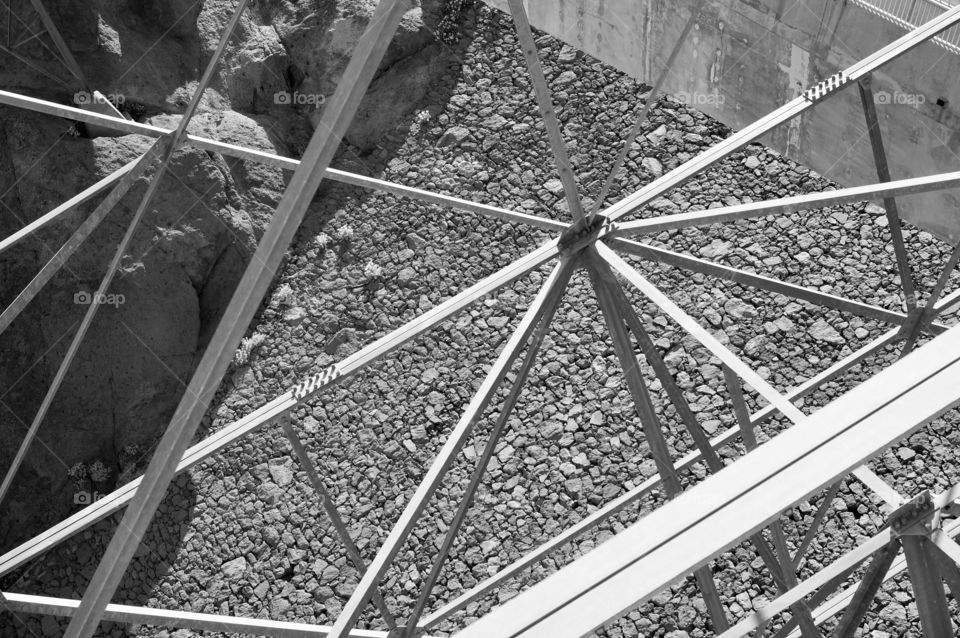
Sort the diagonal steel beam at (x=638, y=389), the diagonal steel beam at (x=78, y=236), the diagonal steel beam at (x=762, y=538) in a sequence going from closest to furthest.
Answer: the diagonal steel beam at (x=638, y=389)
the diagonal steel beam at (x=762, y=538)
the diagonal steel beam at (x=78, y=236)

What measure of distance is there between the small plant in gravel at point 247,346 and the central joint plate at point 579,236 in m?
6.65

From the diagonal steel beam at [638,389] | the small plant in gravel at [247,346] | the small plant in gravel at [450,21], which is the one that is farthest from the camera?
the small plant in gravel at [450,21]

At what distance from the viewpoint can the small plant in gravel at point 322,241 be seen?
12.7 meters

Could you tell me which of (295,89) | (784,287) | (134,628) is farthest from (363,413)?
(784,287)

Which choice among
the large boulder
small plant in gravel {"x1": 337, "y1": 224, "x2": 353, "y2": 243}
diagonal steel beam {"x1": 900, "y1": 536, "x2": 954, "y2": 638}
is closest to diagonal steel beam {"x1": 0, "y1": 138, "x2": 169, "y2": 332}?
diagonal steel beam {"x1": 900, "y1": 536, "x2": 954, "y2": 638}

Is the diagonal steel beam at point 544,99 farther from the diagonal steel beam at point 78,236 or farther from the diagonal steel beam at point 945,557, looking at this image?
the diagonal steel beam at point 945,557

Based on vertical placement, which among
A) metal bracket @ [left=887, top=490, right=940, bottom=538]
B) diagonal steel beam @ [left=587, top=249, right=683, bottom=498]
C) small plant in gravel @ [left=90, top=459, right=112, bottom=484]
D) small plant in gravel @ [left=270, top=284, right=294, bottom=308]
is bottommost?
metal bracket @ [left=887, top=490, right=940, bottom=538]

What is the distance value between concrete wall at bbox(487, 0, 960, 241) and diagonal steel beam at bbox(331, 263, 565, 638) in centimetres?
515

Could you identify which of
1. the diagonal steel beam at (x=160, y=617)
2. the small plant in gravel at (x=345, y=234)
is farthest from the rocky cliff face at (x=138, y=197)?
the diagonal steel beam at (x=160, y=617)

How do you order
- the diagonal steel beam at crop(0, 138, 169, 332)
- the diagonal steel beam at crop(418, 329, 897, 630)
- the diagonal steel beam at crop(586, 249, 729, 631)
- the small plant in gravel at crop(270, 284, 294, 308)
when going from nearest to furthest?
the diagonal steel beam at crop(586, 249, 729, 631) → the diagonal steel beam at crop(0, 138, 169, 332) → the diagonal steel beam at crop(418, 329, 897, 630) → the small plant in gravel at crop(270, 284, 294, 308)

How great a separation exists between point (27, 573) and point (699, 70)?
28.8 feet

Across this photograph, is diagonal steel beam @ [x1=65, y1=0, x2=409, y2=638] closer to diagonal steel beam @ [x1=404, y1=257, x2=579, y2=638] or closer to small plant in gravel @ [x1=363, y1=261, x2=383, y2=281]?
diagonal steel beam @ [x1=404, y1=257, x2=579, y2=638]

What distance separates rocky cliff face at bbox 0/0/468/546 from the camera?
11492 millimetres

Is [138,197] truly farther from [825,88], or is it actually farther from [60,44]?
[825,88]
